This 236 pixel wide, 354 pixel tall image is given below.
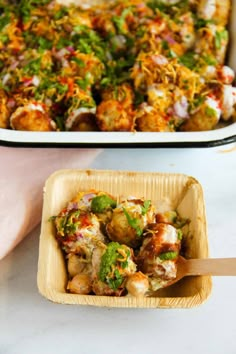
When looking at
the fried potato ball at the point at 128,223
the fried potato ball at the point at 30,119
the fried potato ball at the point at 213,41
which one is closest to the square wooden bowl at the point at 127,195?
the fried potato ball at the point at 128,223

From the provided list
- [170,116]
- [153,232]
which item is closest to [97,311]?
[153,232]

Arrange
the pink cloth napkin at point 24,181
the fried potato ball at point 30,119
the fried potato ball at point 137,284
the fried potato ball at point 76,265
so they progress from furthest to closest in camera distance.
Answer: the fried potato ball at point 30,119 < the pink cloth napkin at point 24,181 < the fried potato ball at point 76,265 < the fried potato ball at point 137,284

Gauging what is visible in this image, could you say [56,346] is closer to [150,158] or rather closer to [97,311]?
[97,311]

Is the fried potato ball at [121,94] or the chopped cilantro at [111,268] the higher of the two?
the fried potato ball at [121,94]

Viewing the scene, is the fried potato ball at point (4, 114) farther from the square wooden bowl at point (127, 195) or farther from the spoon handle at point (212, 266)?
the spoon handle at point (212, 266)

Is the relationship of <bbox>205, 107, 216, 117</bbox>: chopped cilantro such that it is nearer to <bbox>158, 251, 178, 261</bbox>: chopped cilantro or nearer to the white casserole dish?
the white casserole dish

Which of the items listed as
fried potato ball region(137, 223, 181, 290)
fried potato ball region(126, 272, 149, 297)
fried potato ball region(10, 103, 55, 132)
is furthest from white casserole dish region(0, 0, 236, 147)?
fried potato ball region(126, 272, 149, 297)

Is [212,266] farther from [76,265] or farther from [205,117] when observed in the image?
[205,117]
